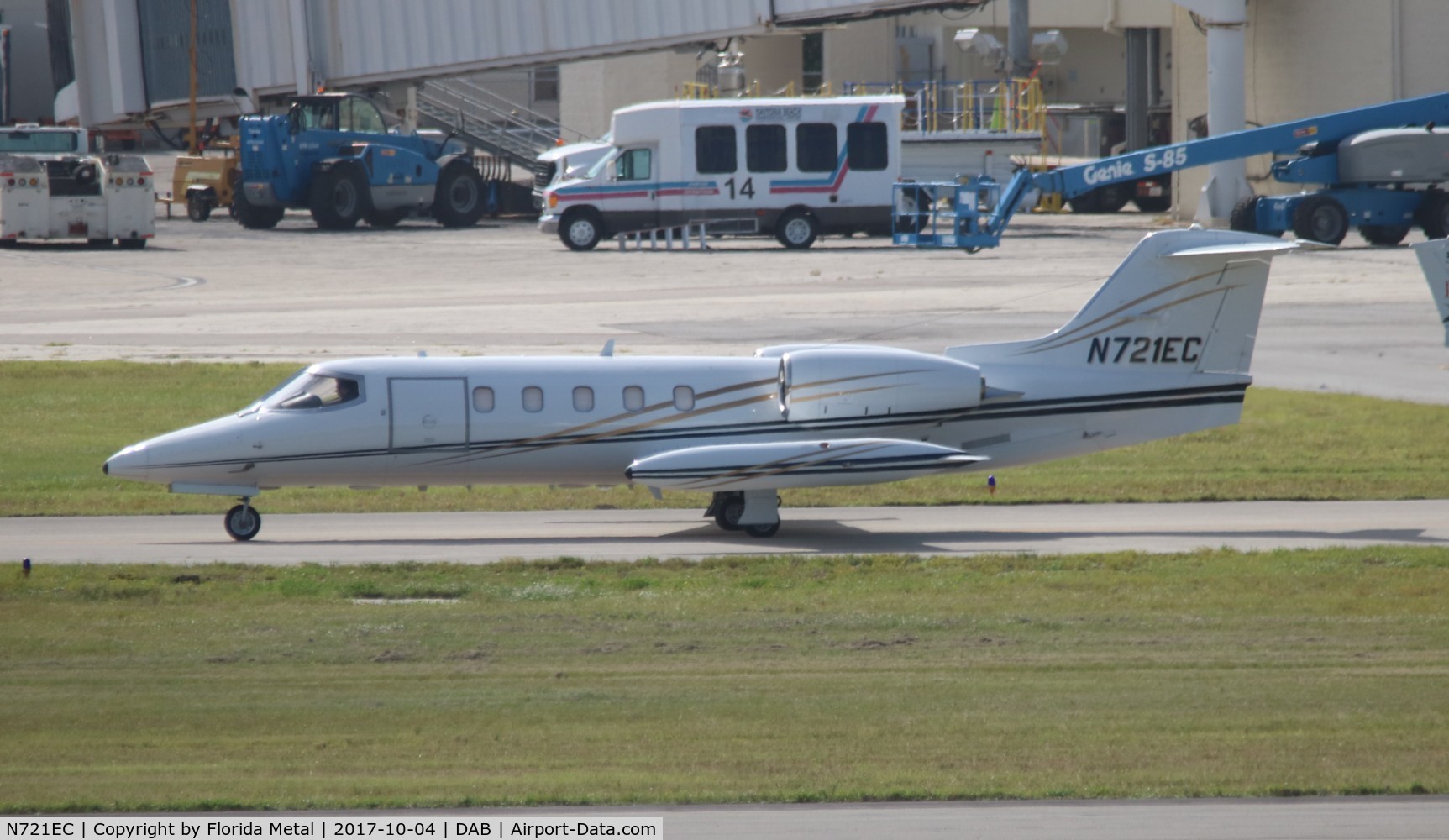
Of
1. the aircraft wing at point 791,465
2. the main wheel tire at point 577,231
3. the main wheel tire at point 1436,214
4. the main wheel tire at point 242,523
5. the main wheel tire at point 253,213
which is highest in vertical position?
the main wheel tire at point 253,213

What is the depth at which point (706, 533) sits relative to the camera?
Result: 20.2 meters

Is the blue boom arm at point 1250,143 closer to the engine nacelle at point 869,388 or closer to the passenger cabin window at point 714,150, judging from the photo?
the passenger cabin window at point 714,150

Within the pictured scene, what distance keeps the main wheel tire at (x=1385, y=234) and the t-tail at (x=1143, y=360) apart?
30.2m

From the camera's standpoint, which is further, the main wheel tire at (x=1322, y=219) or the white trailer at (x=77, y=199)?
the white trailer at (x=77, y=199)

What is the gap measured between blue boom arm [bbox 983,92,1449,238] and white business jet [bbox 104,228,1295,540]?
2818cm

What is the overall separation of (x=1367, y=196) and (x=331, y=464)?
119 feet

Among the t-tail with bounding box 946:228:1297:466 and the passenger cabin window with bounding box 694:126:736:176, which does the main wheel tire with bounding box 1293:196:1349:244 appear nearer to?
the passenger cabin window with bounding box 694:126:736:176

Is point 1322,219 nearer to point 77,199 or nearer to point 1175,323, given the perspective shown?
point 1175,323

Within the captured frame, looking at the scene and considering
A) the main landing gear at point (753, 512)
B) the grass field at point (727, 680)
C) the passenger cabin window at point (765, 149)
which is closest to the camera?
the grass field at point (727, 680)

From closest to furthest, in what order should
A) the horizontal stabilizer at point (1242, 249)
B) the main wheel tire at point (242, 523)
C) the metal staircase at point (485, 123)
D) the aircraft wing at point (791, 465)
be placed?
the aircraft wing at point (791, 465)
the horizontal stabilizer at point (1242, 249)
the main wheel tire at point (242, 523)
the metal staircase at point (485, 123)

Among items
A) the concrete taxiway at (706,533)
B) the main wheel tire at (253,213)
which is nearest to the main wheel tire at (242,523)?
the concrete taxiway at (706,533)

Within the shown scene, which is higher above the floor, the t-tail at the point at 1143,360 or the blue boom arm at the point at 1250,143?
the blue boom arm at the point at 1250,143

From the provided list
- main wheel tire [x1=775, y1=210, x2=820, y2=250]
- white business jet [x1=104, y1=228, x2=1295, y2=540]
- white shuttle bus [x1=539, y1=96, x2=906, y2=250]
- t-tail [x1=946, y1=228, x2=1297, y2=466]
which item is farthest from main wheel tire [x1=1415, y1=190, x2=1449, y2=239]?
t-tail [x1=946, y1=228, x2=1297, y2=466]

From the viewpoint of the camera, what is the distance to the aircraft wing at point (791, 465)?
18.9 meters
